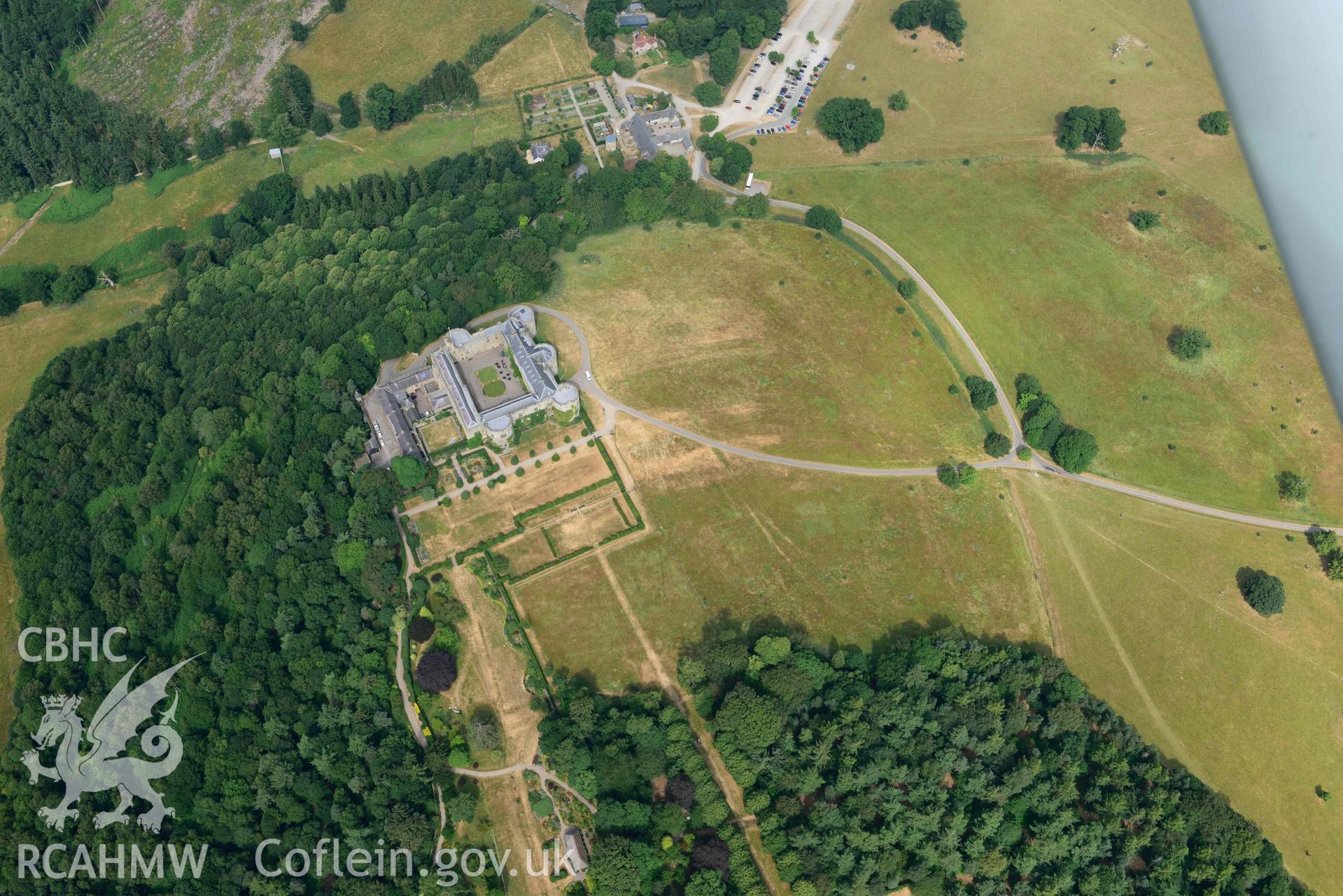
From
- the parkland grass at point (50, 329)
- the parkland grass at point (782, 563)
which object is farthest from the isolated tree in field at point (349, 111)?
the parkland grass at point (782, 563)

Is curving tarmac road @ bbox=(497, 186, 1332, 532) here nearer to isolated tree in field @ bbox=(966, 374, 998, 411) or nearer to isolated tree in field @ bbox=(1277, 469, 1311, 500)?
isolated tree in field @ bbox=(966, 374, 998, 411)

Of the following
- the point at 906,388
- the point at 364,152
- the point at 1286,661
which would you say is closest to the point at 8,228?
the point at 364,152

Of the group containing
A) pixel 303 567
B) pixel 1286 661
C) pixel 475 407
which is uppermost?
pixel 475 407

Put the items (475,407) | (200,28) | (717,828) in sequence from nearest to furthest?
(717,828) < (475,407) < (200,28)

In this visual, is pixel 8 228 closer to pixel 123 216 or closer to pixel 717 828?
pixel 123 216

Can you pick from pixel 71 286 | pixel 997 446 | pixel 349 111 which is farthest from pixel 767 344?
pixel 71 286

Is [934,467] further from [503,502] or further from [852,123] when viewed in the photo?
[852,123]

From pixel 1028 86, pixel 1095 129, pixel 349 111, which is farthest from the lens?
pixel 349 111
